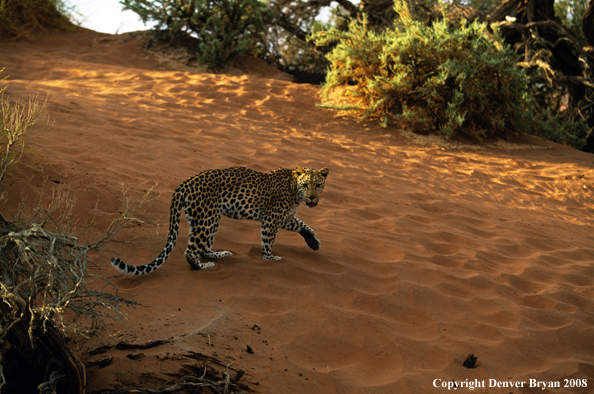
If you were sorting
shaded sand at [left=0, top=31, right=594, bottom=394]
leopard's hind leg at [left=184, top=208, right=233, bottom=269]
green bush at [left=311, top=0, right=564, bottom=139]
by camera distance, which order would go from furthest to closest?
green bush at [left=311, top=0, right=564, bottom=139]
leopard's hind leg at [left=184, top=208, right=233, bottom=269]
shaded sand at [left=0, top=31, right=594, bottom=394]

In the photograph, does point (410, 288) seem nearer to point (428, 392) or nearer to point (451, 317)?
point (451, 317)

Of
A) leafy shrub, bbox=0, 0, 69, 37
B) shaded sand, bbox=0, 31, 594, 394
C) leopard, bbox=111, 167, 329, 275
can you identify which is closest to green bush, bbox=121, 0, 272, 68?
leafy shrub, bbox=0, 0, 69, 37

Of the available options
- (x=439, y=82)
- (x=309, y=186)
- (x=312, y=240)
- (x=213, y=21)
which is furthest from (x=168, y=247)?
(x=213, y=21)

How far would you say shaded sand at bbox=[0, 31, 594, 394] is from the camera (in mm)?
3723

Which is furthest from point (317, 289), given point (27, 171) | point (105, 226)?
point (27, 171)

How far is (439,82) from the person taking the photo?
11047 millimetres

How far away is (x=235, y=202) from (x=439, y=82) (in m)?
7.54

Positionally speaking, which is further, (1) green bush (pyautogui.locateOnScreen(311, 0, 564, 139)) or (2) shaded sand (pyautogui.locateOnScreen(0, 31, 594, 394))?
(1) green bush (pyautogui.locateOnScreen(311, 0, 564, 139))

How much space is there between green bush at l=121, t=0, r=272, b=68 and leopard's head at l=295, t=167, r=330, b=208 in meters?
11.6

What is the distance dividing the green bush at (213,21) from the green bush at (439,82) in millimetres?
5091

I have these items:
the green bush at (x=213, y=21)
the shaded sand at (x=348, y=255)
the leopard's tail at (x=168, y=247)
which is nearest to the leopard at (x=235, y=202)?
the leopard's tail at (x=168, y=247)

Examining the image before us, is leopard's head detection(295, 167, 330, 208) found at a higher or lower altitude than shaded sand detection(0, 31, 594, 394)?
higher

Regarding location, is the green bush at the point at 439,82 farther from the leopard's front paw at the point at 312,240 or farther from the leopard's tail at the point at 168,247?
the leopard's tail at the point at 168,247

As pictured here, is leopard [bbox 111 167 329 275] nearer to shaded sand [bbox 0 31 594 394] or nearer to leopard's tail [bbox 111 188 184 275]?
leopard's tail [bbox 111 188 184 275]
